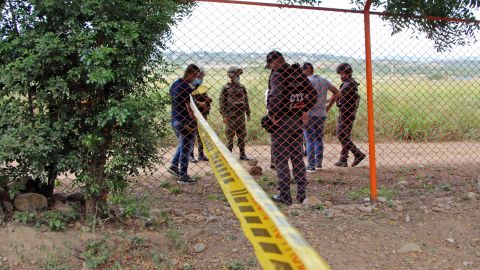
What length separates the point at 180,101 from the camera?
639 cm

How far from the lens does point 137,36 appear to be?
3.68 meters

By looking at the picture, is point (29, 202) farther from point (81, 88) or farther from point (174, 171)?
point (174, 171)

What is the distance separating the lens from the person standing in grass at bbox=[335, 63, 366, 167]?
24.4 ft

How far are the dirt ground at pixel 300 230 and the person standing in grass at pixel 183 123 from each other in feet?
1.69

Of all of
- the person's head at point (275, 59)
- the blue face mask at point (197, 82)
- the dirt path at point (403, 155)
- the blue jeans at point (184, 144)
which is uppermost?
the person's head at point (275, 59)

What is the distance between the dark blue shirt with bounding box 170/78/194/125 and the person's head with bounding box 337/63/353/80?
2.37 meters

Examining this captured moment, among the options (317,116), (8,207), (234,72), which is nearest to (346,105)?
(317,116)

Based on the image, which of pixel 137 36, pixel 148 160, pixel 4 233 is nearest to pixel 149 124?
pixel 148 160

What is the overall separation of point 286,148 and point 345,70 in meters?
2.56

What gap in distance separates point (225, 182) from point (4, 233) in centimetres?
193

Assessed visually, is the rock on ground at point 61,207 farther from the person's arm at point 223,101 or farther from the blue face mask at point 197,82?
the person's arm at point 223,101

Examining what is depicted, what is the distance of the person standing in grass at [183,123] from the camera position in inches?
245

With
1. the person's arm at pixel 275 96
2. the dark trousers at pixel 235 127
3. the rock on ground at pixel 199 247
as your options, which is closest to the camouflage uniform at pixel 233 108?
the dark trousers at pixel 235 127

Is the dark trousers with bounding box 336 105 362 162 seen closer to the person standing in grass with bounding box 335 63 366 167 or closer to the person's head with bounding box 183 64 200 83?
the person standing in grass with bounding box 335 63 366 167
